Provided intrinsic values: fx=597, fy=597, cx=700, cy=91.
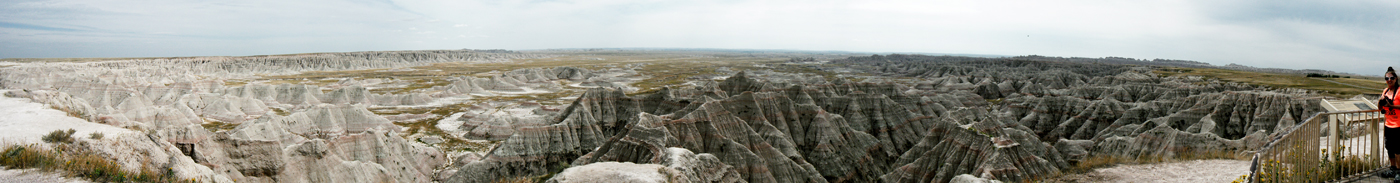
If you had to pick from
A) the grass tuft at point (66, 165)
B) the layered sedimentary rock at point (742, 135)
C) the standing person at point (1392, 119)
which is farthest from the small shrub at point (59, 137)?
the standing person at point (1392, 119)

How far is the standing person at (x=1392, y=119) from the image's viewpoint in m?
8.66

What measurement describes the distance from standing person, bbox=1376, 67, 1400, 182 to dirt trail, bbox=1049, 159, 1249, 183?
9.33 ft

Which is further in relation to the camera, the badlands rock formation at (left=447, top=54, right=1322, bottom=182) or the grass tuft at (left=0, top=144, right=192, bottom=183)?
the badlands rock formation at (left=447, top=54, right=1322, bottom=182)

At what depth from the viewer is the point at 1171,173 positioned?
13.1 meters

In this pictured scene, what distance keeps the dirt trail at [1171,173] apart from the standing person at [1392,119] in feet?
9.33

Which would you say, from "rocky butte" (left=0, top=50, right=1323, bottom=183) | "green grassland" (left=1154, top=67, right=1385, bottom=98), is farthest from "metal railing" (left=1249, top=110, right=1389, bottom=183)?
"green grassland" (left=1154, top=67, right=1385, bottom=98)

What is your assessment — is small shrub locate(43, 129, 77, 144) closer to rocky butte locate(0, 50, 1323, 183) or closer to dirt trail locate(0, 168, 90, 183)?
rocky butte locate(0, 50, 1323, 183)

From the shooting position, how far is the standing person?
8.66 metres

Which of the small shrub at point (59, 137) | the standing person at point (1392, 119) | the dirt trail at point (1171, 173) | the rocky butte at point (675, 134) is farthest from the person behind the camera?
the rocky butte at point (675, 134)

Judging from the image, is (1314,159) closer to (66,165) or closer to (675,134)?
(675,134)

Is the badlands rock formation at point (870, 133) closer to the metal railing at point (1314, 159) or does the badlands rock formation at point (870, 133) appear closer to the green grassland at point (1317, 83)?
the metal railing at point (1314, 159)

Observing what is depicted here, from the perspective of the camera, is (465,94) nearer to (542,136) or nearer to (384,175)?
(542,136)

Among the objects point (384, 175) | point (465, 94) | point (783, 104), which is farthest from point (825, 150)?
point (465, 94)

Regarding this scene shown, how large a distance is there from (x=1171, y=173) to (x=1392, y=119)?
444cm
